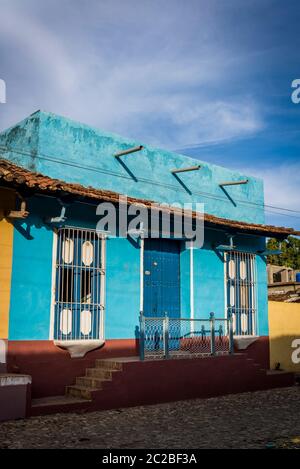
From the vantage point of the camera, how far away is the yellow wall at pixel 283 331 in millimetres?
12719

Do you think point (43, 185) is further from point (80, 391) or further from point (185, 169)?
point (185, 169)

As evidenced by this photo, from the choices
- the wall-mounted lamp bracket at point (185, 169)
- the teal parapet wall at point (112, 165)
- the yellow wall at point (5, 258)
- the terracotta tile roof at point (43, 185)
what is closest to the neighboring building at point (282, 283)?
the teal parapet wall at point (112, 165)

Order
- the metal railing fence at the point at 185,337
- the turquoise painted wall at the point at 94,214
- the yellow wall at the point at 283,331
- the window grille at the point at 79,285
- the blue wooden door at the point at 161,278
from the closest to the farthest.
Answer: the turquoise painted wall at the point at 94,214 < the window grille at the point at 79,285 < the metal railing fence at the point at 185,337 < the blue wooden door at the point at 161,278 < the yellow wall at the point at 283,331

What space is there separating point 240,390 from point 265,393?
53cm

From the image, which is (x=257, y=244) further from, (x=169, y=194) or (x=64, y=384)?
(x=64, y=384)

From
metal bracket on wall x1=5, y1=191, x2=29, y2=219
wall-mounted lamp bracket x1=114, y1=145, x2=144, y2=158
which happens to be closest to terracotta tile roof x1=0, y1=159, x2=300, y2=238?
metal bracket on wall x1=5, y1=191, x2=29, y2=219

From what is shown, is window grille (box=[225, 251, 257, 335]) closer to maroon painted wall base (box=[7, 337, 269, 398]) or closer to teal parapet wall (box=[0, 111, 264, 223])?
teal parapet wall (box=[0, 111, 264, 223])

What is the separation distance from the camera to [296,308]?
1355cm

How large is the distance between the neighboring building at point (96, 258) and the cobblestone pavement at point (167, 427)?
897 millimetres

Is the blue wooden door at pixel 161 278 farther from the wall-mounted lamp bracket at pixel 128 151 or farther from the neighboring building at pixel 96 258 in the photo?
the wall-mounted lamp bracket at pixel 128 151

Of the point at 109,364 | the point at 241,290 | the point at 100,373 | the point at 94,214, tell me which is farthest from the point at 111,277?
the point at 241,290

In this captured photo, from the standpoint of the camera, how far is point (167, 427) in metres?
6.99

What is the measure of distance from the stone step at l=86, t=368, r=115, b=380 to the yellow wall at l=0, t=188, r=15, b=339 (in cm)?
166

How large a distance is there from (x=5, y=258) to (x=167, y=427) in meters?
3.65
